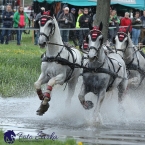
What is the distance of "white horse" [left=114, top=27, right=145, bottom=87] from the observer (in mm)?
16219

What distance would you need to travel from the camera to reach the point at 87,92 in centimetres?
1440

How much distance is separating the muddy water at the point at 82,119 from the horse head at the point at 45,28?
1.55 m

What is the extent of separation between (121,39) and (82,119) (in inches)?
94.2

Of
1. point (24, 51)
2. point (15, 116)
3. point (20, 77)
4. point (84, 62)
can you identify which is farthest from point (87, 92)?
point (24, 51)

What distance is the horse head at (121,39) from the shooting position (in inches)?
635

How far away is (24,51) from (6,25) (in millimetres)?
5378

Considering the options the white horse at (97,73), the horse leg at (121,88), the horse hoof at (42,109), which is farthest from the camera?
the horse leg at (121,88)

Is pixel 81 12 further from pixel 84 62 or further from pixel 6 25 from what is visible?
pixel 84 62

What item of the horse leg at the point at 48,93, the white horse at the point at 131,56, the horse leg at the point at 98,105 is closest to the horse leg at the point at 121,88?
the white horse at the point at 131,56

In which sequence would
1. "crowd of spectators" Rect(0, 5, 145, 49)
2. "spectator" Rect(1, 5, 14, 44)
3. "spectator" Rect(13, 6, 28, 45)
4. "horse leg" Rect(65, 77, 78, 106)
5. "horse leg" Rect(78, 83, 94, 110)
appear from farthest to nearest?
"spectator" Rect(1, 5, 14, 44) → "spectator" Rect(13, 6, 28, 45) → "crowd of spectators" Rect(0, 5, 145, 49) → "horse leg" Rect(65, 77, 78, 106) → "horse leg" Rect(78, 83, 94, 110)

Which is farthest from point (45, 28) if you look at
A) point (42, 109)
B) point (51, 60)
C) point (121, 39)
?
point (121, 39)

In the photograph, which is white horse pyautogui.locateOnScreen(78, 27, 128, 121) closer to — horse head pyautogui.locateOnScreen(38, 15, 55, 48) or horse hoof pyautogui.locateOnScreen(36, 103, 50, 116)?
horse hoof pyautogui.locateOnScreen(36, 103, 50, 116)

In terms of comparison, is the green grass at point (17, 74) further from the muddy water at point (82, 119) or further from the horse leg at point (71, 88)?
the horse leg at point (71, 88)

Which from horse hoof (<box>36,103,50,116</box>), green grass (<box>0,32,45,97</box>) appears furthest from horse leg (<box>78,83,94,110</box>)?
green grass (<box>0,32,45,97</box>)
